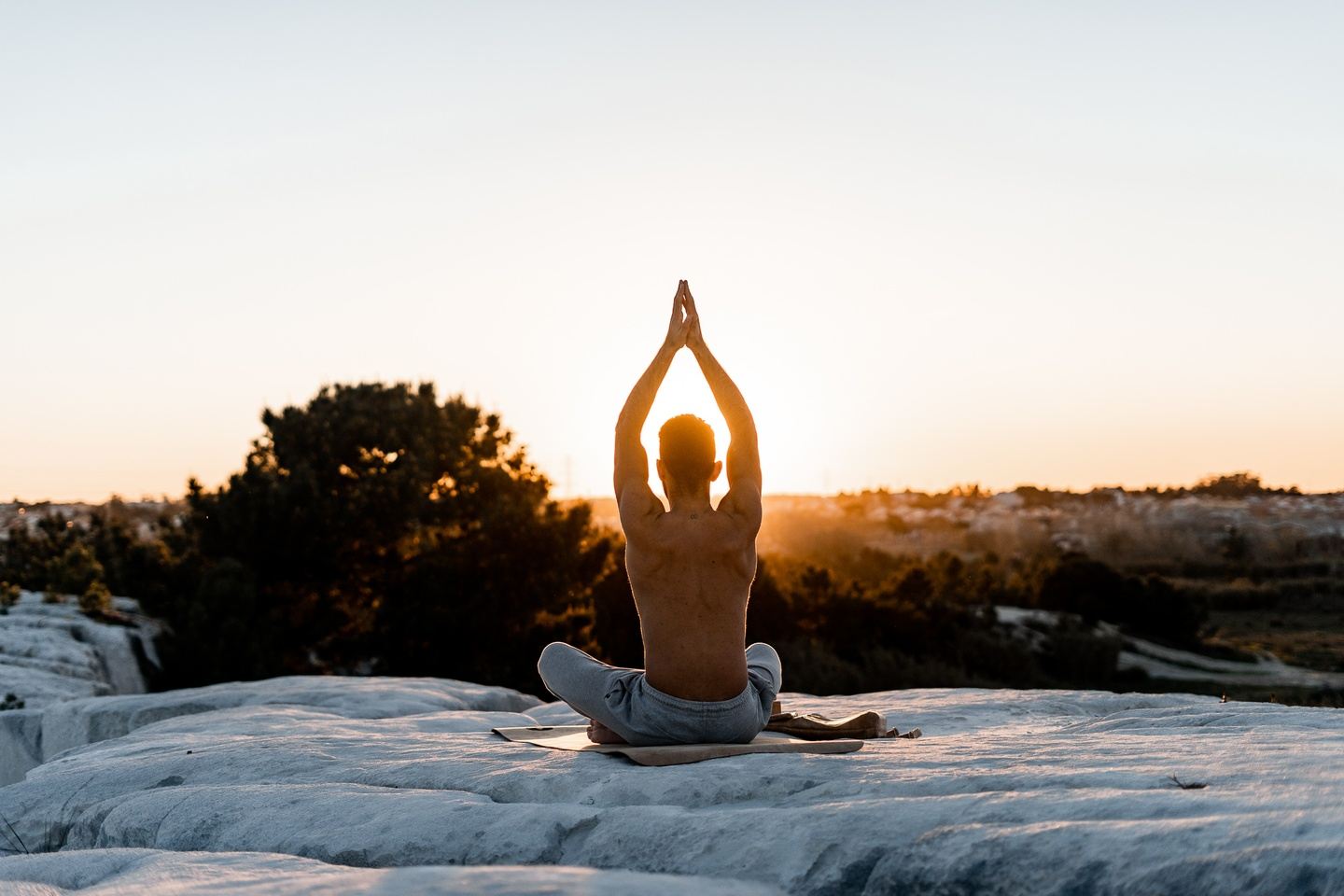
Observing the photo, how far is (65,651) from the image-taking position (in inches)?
569

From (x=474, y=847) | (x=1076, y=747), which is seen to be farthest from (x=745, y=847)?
Result: (x=1076, y=747)

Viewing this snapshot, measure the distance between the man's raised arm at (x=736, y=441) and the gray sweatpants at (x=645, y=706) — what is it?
98 cm

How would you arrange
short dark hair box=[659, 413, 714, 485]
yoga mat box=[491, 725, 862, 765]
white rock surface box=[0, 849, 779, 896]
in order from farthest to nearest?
short dark hair box=[659, 413, 714, 485] < yoga mat box=[491, 725, 862, 765] < white rock surface box=[0, 849, 779, 896]

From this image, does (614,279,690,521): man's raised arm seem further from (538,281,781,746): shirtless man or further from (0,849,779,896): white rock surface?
(0,849,779,896): white rock surface

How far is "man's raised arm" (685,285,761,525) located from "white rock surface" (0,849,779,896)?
242cm

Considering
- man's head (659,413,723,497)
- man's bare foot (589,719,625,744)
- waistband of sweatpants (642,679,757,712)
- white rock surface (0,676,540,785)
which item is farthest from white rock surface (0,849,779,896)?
white rock surface (0,676,540,785)

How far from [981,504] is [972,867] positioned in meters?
87.4

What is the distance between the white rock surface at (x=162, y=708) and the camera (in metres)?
10.3

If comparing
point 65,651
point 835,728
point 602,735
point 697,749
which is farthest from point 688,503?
point 65,651

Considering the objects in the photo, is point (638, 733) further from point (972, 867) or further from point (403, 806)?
point (972, 867)

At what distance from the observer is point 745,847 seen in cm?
432

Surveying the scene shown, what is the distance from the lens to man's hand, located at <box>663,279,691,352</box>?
262 inches

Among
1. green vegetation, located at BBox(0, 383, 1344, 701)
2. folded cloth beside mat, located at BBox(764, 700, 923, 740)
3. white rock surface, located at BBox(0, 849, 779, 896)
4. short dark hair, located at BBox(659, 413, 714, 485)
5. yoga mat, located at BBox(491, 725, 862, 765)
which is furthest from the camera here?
green vegetation, located at BBox(0, 383, 1344, 701)

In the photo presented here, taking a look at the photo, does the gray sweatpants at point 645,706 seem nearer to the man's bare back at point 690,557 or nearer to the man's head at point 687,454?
the man's bare back at point 690,557
